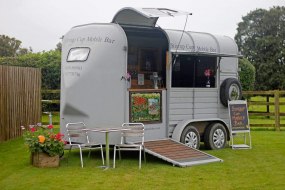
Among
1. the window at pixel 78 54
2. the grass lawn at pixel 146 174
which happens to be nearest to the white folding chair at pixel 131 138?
the grass lawn at pixel 146 174

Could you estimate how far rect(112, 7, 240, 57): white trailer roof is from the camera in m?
11.4

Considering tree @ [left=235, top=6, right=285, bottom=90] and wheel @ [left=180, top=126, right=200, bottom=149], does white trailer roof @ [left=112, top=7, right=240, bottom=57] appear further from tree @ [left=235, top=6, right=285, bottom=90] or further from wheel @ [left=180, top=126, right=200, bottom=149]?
tree @ [left=235, top=6, right=285, bottom=90]

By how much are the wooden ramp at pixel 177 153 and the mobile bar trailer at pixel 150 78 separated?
418 millimetres

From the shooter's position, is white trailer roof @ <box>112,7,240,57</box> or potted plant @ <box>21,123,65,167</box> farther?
white trailer roof @ <box>112,7,240,57</box>

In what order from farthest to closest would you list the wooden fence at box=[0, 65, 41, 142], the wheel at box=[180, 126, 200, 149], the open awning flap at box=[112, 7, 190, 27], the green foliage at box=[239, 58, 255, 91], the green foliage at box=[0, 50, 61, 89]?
the green foliage at box=[239, 58, 255, 91], the green foliage at box=[0, 50, 61, 89], the wooden fence at box=[0, 65, 41, 142], the wheel at box=[180, 126, 200, 149], the open awning flap at box=[112, 7, 190, 27]

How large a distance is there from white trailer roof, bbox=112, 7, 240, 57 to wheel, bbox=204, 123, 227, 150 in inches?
68.4

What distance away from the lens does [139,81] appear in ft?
40.1

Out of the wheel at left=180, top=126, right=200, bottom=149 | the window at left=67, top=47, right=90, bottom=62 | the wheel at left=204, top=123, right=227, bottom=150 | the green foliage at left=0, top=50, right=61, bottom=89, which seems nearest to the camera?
the window at left=67, top=47, right=90, bottom=62

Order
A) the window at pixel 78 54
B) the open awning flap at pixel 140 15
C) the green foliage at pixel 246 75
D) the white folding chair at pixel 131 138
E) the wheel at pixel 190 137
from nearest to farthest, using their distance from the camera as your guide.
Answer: the white folding chair at pixel 131 138
the window at pixel 78 54
the open awning flap at pixel 140 15
the wheel at pixel 190 137
the green foliage at pixel 246 75

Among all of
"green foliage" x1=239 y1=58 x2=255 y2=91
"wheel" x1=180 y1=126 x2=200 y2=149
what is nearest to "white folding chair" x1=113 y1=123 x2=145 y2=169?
"wheel" x1=180 y1=126 x2=200 y2=149

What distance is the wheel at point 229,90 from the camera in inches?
501

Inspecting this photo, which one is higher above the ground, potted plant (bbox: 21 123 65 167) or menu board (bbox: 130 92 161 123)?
menu board (bbox: 130 92 161 123)

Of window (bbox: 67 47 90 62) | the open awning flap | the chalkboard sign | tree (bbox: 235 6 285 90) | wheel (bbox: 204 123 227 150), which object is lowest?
wheel (bbox: 204 123 227 150)

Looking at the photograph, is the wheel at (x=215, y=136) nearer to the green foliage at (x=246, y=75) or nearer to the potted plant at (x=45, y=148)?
the potted plant at (x=45, y=148)
